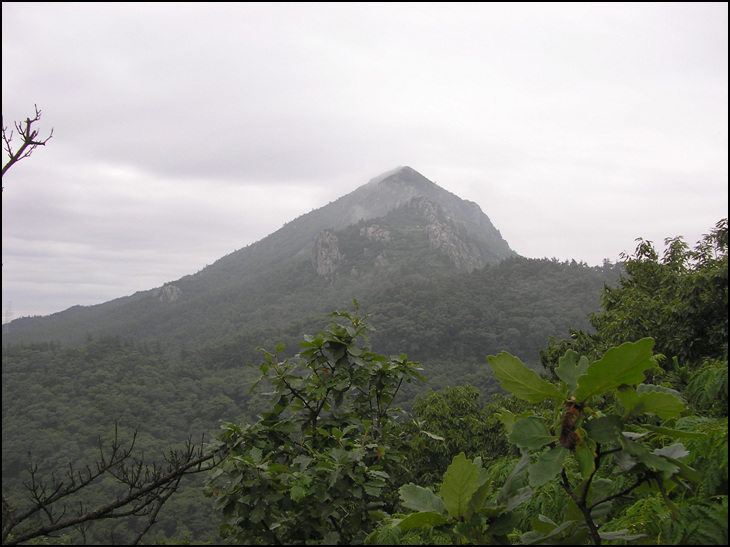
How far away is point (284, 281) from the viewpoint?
115m

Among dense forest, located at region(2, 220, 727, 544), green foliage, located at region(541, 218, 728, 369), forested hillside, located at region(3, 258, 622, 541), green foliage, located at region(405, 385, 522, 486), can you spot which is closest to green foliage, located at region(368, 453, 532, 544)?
dense forest, located at region(2, 220, 727, 544)

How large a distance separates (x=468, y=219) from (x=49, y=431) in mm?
160759

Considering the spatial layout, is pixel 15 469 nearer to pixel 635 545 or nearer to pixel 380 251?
pixel 635 545

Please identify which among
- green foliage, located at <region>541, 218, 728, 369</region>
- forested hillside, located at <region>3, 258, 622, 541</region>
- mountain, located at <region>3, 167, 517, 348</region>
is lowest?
forested hillside, located at <region>3, 258, 622, 541</region>

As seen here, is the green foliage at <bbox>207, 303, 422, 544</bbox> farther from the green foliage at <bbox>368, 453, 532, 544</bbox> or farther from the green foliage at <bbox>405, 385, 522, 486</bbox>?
the green foliage at <bbox>405, 385, 522, 486</bbox>

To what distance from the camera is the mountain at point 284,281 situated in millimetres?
100938

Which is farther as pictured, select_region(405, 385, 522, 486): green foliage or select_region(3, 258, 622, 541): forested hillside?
select_region(3, 258, 622, 541): forested hillside

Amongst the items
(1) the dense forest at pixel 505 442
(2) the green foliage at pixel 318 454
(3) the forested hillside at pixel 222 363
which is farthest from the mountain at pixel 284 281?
(2) the green foliage at pixel 318 454

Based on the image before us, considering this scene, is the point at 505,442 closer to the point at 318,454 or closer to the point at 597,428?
the point at 318,454

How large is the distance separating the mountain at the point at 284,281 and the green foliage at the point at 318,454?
82652mm

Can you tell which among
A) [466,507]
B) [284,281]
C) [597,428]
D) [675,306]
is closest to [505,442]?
[675,306]

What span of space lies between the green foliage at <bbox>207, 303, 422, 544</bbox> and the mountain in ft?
271

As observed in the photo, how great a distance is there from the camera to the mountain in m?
101

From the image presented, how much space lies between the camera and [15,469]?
4256cm
